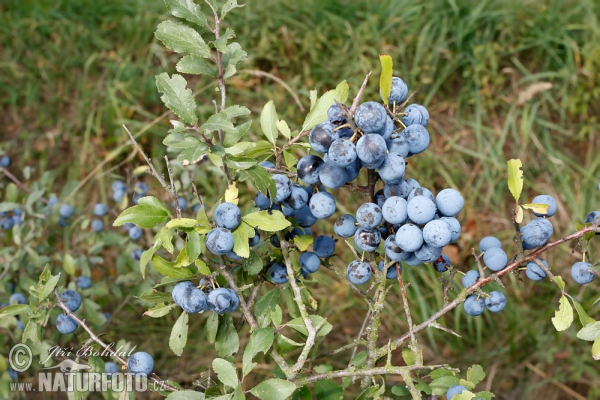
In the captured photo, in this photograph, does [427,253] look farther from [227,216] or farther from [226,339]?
[226,339]

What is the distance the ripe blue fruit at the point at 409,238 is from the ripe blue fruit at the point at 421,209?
0.05ft

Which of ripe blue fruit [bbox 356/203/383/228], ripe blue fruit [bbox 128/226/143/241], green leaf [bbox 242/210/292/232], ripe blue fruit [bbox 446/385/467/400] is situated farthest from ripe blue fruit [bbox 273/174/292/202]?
ripe blue fruit [bbox 128/226/143/241]

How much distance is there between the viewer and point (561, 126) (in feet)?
9.16

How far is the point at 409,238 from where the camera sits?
833mm

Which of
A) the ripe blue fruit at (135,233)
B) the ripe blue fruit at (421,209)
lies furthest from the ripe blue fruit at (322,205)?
the ripe blue fruit at (135,233)

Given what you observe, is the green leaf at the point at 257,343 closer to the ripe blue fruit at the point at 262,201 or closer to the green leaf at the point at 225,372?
the green leaf at the point at 225,372

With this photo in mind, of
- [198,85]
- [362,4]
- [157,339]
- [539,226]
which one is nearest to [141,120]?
[198,85]

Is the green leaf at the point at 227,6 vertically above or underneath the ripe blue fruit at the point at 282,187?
above

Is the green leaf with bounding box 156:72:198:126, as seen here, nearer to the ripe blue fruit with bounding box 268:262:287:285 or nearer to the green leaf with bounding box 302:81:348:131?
the green leaf with bounding box 302:81:348:131

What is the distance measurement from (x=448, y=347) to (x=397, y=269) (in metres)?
1.64

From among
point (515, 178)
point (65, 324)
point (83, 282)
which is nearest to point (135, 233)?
point (83, 282)

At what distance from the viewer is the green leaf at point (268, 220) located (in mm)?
899

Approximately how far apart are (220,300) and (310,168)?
0.28m

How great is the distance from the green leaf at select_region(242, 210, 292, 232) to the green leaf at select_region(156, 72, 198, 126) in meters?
0.19
